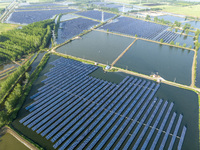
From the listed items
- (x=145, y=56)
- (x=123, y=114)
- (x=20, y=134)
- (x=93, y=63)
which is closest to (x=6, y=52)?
(x=93, y=63)

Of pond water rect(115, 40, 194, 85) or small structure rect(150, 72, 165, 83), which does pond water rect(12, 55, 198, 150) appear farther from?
pond water rect(115, 40, 194, 85)

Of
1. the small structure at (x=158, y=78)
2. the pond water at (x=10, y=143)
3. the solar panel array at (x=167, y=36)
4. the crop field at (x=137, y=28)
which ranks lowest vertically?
the pond water at (x=10, y=143)

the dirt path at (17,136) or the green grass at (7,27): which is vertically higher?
the green grass at (7,27)

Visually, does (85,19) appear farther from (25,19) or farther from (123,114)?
(123,114)

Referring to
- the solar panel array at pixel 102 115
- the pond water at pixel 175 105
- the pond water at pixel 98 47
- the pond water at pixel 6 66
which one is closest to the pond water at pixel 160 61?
the pond water at pixel 98 47

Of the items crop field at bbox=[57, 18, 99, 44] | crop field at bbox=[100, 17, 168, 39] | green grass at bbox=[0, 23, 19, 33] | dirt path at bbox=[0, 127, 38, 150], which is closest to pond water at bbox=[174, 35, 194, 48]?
crop field at bbox=[100, 17, 168, 39]

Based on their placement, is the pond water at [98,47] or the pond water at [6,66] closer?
the pond water at [6,66]

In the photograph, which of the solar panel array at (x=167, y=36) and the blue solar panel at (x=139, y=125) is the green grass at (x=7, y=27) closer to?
the solar panel array at (x=167, y=36)
